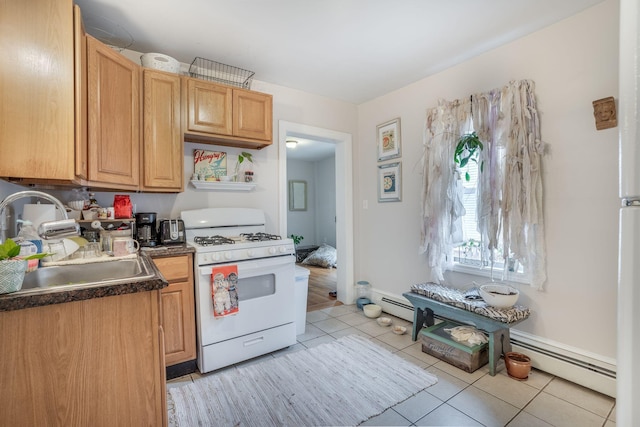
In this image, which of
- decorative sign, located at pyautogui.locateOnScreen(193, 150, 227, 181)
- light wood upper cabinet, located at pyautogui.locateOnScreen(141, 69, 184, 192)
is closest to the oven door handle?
light wood upper cabinet, located at pyautogui.locateOnScreen(141, 69, 184, 192)

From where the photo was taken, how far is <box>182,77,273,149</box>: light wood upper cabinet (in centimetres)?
234

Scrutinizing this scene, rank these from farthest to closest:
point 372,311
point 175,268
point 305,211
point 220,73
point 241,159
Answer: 1. point 305,211
2. point 372,311
3. point 241,159
4. point 220,73
5. point 175,268

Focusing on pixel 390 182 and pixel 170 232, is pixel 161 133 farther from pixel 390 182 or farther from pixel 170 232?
pixel 390 182

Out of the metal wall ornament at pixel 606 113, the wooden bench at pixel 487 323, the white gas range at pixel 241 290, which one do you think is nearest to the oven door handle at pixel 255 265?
the white gas range at pixel 241 290

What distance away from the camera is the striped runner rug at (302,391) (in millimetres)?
1684

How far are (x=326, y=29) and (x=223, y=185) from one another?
1583mm

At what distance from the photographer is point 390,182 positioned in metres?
3.31

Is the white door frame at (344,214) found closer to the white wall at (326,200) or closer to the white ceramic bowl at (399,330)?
the white ceramic bowl at (399,330)

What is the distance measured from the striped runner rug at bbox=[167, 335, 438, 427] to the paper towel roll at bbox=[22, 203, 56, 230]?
1.32 metres

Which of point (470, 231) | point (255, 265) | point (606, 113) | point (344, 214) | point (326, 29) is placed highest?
point (326, 29)

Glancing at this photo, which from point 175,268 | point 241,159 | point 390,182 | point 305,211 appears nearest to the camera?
point 175,268

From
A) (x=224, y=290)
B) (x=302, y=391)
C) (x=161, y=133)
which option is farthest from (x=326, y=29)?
→ (x=302, y=391)

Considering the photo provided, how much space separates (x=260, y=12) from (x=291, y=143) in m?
3.29

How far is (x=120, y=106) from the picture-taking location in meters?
1.97
